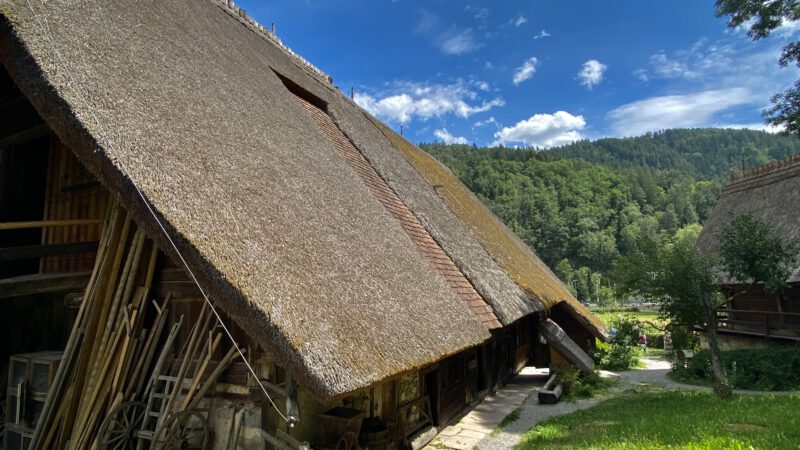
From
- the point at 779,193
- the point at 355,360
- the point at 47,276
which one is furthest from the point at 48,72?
the point at 779,193

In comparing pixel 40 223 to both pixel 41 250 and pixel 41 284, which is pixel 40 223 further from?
pixel 41 284

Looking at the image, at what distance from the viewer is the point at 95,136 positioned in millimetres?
4066

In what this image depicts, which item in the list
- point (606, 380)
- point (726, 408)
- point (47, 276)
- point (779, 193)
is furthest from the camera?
point (779, 193)

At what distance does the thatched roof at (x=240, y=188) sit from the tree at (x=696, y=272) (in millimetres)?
3966

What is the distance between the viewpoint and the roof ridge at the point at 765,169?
2040cm

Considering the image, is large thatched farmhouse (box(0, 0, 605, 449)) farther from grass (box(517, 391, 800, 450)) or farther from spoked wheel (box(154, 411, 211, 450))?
grass (box(517, 391, 800, 450))

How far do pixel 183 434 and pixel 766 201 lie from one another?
2364cm

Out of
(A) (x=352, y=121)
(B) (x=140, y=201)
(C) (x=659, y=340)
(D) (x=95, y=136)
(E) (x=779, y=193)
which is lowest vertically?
(C) (x=659, y=340)

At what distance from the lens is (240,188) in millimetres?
5172

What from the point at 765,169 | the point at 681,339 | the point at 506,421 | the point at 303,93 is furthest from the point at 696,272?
the point at 765,169

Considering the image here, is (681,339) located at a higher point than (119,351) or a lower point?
lower

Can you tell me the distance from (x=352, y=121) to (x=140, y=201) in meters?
9.71

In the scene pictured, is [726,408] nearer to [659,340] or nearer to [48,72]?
[48,72]

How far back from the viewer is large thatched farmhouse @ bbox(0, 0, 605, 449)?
422cm
